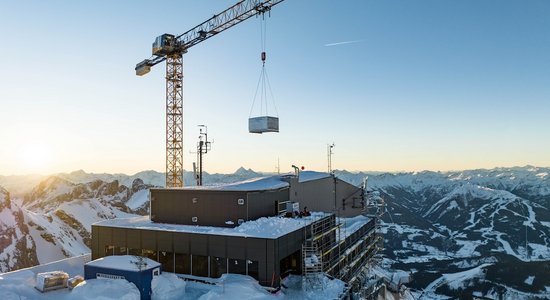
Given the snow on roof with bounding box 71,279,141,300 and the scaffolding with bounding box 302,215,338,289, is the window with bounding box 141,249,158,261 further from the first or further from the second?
the scaffolding with bounding box 302,215,338,289

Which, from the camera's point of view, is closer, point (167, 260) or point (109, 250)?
point (167, 260)

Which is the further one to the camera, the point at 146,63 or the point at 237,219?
the point at 146,63

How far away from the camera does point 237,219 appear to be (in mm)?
36125

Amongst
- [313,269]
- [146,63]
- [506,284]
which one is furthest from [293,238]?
[506,284]

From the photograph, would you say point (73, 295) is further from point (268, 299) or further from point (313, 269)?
point (313, 269)

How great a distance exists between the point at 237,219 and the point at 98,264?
12248mm

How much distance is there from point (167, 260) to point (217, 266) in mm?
5441

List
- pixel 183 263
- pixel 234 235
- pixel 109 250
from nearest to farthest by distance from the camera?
pixel 234 235 → pixel 183 263 → pixel 109 250

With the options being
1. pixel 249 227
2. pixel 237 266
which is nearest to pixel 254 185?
pixel 249 227

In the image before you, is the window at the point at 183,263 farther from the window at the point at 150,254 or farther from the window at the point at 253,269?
the window at the point at 253,269

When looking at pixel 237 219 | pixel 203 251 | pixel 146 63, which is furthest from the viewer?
pixel 146 63

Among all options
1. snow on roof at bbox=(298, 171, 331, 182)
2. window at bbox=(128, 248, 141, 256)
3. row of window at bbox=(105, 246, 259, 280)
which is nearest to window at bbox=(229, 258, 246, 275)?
row of window at bbox=(105, 246, 259, 280)

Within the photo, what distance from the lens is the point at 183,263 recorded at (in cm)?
3359

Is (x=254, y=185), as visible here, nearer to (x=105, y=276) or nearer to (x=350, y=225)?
(x=105, y=276)
